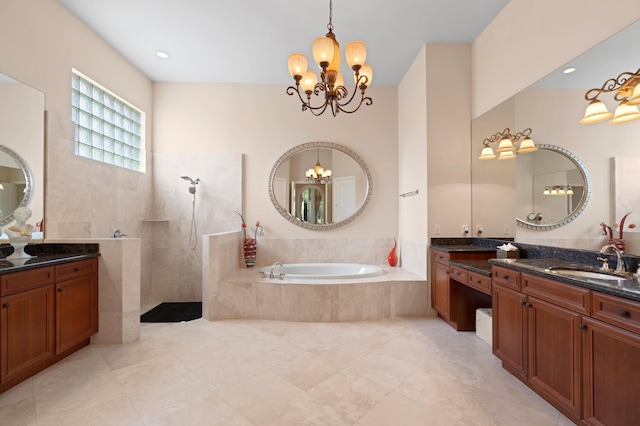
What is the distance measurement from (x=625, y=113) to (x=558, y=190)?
68cm

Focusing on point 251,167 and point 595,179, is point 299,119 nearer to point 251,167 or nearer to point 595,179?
point 251,167

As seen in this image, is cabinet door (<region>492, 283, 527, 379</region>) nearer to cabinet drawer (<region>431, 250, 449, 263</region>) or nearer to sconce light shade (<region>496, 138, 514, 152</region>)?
cabinet drawer (<region>431, 250, 449, 263</region>)

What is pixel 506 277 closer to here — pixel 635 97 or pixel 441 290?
pixel 441 290

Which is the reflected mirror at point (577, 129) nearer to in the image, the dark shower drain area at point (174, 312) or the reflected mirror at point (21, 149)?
the dark shower drain area at point (174, 312)

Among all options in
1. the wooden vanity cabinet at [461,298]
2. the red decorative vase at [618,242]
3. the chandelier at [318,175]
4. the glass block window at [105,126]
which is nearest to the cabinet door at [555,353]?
the red decorative vase at [618,242]

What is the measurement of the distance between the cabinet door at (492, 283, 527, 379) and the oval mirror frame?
3995 millimetres

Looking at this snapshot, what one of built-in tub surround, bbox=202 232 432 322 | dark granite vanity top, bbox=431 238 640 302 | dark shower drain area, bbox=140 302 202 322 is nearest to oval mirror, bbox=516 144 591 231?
dark granite vanity top, bbox=431 238 640 302

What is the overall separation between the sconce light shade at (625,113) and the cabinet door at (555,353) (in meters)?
1.24

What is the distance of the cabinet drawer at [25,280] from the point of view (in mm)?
1867

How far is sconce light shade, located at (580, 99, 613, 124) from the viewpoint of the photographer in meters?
1.85

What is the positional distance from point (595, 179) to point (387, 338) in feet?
6.87

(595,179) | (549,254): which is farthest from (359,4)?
(549,254)

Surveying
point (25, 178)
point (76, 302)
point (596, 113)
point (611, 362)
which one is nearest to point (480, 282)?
point (611, 362)

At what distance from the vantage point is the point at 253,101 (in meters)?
4.34
